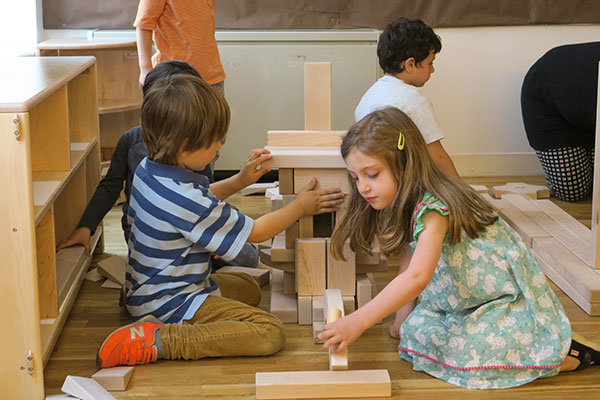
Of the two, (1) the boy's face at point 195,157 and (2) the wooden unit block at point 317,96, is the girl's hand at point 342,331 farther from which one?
(2) the wooden unit block at point 317,96

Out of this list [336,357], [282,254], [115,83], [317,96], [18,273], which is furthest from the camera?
[115,83]

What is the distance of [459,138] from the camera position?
432cm

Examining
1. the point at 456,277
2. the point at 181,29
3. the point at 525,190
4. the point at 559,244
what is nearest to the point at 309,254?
the point at 456,277

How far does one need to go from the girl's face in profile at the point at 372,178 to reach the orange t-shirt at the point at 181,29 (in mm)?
1333

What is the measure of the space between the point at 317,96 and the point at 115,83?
5.42 ft

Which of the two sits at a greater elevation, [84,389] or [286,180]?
[286,180]

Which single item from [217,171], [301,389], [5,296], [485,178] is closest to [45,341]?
[5,296]

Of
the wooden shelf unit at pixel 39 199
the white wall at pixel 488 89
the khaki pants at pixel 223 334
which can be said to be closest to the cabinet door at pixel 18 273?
the wooden shelf unit at pixel 39 199

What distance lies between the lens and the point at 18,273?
1.78 m

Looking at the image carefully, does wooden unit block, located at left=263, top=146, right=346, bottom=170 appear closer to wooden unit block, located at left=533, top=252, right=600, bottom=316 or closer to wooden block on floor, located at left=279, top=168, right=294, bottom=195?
wooden block on floor, located at left=279, top=168, right=294, bottom=195

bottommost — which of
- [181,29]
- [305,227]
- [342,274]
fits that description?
[342,274]

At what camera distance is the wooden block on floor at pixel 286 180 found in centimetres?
230

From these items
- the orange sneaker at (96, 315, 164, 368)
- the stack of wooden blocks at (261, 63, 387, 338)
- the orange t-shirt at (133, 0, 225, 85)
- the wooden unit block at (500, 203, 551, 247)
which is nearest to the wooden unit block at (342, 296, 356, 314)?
the stack of wooden blocks at (261, 63, 387, 338)

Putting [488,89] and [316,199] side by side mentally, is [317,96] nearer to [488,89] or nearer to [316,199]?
[316,199]
